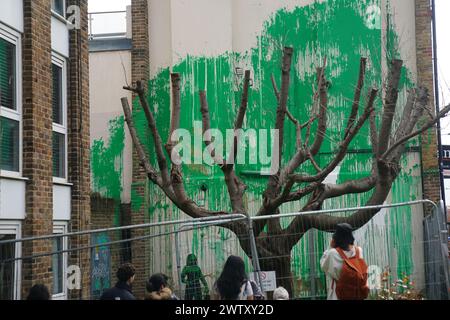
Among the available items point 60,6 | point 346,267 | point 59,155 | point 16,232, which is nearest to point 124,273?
point 346,267

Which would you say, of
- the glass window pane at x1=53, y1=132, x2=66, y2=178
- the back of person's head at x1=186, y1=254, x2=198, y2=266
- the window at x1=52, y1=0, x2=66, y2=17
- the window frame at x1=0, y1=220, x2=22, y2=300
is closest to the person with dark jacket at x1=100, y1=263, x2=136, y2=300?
the back of person's head at x1=186, y1=254, x2=198, y2=266

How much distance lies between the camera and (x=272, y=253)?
40.0ft

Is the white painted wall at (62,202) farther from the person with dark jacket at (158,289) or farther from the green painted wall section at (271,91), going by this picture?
the green painted wall section at (271,91)

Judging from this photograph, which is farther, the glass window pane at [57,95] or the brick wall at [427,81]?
the brick wall at [427,81]

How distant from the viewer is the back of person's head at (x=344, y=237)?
8.87m

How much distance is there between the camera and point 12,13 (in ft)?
42.8

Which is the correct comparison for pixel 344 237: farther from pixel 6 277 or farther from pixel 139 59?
pixel 139 59

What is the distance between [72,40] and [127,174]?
8.56 metres

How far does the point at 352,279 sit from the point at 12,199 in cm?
605

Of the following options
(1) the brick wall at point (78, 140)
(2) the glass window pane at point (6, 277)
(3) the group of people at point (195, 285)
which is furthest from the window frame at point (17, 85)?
(3) the group of people at point (195, 285)

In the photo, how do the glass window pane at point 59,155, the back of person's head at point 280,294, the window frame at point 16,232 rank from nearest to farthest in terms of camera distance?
1. the back of person's head at point 280,294
2. the window frame at point 16,232
3. the glass window pane at point 59,155
